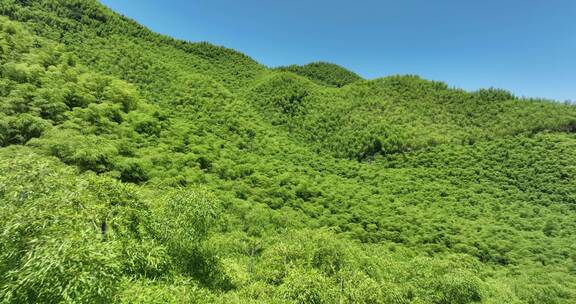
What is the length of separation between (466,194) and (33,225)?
283ft

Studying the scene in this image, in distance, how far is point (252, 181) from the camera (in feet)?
241

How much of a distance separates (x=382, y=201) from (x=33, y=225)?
74892 mm

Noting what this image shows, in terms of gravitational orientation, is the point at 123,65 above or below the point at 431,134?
below

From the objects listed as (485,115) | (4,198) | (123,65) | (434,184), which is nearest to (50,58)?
(123,65)

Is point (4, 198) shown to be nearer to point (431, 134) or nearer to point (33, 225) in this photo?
point (33, 225)

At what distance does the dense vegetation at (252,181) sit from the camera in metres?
12.5

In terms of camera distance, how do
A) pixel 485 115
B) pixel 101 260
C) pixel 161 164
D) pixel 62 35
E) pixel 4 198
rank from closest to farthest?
pixel 101 260, pixel 4 198, pixel 161 164, pixel 62 35, pixel 485 115

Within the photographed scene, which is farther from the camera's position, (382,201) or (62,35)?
(62,35)

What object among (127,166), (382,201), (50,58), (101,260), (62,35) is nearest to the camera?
(101,260)

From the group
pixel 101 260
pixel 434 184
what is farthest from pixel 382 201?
pixel 101 260

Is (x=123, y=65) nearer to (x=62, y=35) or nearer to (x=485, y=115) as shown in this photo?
(x=62, y=35)

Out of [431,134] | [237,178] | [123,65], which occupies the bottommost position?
[237,178]

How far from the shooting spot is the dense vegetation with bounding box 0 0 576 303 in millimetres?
12469

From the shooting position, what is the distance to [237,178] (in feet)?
238
